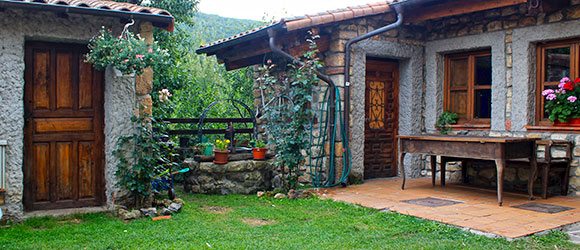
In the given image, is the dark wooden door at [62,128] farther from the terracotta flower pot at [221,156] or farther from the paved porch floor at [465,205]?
the paved porch floor at [465,205]

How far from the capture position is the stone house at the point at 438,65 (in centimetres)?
655

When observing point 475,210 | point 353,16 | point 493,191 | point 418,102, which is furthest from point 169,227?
point 418,102

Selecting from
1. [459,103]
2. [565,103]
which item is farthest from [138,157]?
[565,103]

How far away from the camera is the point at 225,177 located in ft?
23.0

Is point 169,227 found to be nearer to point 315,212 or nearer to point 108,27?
point 315,212

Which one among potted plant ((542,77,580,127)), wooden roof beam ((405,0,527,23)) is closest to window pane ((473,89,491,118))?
potted plant ((542,77,580,127))

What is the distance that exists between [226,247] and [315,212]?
1.65 m

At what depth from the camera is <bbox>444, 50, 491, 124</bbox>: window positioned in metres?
7.43

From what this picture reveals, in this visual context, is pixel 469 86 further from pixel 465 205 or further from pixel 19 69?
pixel 19 69

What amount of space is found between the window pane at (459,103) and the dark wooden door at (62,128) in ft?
17.3

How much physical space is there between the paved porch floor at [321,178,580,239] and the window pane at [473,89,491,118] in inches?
44.7

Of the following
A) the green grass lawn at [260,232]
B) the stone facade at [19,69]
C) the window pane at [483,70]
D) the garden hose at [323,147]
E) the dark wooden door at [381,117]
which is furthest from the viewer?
the dark wooden door at [381,117]

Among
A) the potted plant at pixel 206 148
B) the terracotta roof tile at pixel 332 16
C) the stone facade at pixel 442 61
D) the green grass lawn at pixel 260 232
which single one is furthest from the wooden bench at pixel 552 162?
the potted plant at pixel 206 148

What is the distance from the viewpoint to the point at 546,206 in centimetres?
554
